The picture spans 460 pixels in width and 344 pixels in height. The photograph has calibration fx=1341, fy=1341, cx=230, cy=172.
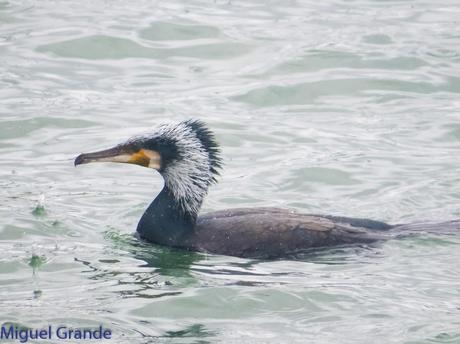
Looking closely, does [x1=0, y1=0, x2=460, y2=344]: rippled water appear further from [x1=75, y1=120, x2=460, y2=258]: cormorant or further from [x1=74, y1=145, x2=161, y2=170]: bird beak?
[x1=74, y1=145, x2=161, y2=170]: bird beak

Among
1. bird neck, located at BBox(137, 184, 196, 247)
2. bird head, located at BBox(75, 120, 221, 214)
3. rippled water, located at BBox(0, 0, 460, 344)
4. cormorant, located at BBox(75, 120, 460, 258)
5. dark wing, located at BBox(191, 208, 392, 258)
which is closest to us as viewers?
rippled water, located at BBox(0, 0, 460, 344)

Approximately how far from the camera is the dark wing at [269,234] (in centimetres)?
1167

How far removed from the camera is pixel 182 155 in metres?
12.2

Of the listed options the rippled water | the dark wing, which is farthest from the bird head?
the rippled water

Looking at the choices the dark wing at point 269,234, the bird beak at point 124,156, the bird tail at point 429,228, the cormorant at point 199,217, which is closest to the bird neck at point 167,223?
the cormorant at point 199,217

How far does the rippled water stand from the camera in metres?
10.2

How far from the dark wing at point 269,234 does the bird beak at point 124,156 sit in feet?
2.39

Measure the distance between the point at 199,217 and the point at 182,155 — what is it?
0.63m

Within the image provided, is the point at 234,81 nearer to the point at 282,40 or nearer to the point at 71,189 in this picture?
the point at 282,40

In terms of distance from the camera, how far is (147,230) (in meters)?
12.2

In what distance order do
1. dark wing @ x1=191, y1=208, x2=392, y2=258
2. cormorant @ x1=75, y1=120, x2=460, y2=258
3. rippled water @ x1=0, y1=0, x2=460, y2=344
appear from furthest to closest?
1. cormorant @ x1=75, y1=120, x2=460, y2=258
2. dark wing @ x1=191, y1=208, x2=392, y2=258
3. rippled water @ x1=0, y1=0, x2=460, y2=344

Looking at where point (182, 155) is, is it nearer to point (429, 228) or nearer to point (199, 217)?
point (199, 217)

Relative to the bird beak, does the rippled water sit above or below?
below

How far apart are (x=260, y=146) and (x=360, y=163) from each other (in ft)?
4.43
